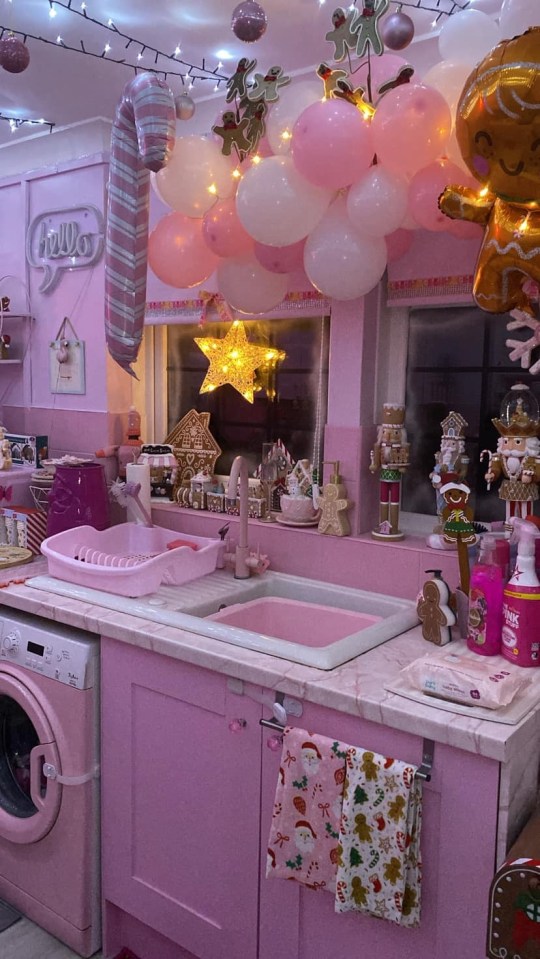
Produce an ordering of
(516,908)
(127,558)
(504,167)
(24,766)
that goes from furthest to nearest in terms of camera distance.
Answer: (127,558), (24,766), (504,167), (516,908)

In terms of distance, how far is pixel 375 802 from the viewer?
4.77 ft

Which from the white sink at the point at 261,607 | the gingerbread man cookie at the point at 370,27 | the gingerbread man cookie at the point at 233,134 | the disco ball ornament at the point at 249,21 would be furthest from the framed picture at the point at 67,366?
the gingerbread man cookie at the point at 370,27

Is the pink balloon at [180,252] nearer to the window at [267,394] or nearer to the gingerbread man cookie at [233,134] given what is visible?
the gingerbread man cookie at [233,134]

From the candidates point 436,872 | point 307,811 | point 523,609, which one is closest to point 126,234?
point 523,609

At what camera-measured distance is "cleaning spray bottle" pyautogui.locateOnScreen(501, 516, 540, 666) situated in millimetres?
1627

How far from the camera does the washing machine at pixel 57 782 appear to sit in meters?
2.05

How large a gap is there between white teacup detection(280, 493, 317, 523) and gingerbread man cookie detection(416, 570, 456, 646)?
61 centimetres

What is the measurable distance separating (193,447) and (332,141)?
140 cm

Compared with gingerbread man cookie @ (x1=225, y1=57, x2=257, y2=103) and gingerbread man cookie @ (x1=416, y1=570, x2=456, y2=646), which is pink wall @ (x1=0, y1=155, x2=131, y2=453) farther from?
gingerbread man cookie @ (x1=416, y1=570, x2=456, y2=646)

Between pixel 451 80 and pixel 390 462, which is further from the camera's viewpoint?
pixel 390 462

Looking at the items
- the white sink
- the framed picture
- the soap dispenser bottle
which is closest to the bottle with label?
the white sink

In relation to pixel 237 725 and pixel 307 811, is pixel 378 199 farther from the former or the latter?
pixel 307 811

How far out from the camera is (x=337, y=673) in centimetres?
165

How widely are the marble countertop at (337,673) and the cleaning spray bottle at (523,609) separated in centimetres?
8
